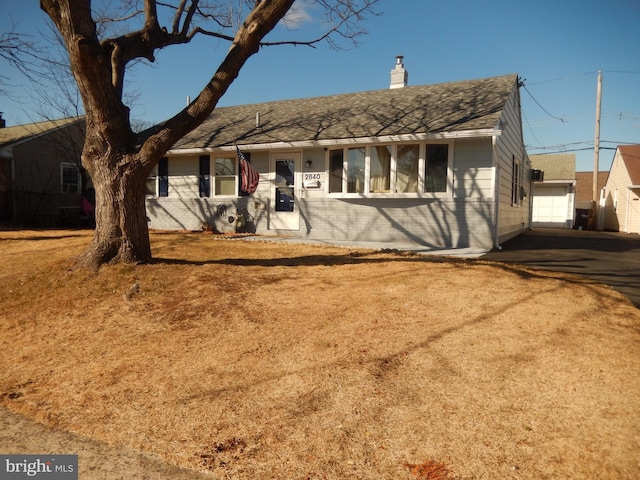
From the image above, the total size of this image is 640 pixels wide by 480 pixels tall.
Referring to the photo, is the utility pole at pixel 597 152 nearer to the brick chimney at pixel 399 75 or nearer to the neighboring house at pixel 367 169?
the neighboring house at pixel 367 169

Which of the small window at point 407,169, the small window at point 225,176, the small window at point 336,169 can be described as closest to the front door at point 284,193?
the small window at point 336,169

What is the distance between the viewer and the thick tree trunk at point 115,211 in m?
6.20

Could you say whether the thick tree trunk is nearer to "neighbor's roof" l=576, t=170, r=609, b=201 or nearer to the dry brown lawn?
the dry brown lawn

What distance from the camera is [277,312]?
4930mm

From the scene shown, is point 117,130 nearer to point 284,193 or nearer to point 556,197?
point 284,193

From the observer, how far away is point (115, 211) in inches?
245

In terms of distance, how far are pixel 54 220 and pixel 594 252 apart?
2179 cm

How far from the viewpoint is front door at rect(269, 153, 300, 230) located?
12.8 meters

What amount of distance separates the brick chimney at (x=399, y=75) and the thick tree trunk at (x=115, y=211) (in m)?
11.5

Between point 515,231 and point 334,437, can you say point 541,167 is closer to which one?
point 515,231

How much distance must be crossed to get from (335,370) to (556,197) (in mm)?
27963

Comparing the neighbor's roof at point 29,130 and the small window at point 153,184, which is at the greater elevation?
the neighbor's roof at point 29,130

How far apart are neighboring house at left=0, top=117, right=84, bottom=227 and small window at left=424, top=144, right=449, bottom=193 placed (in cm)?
1572

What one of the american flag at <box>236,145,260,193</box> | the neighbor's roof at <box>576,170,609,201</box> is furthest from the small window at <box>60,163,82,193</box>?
the neighbor's roof at <box>576,170,609,201</box>
